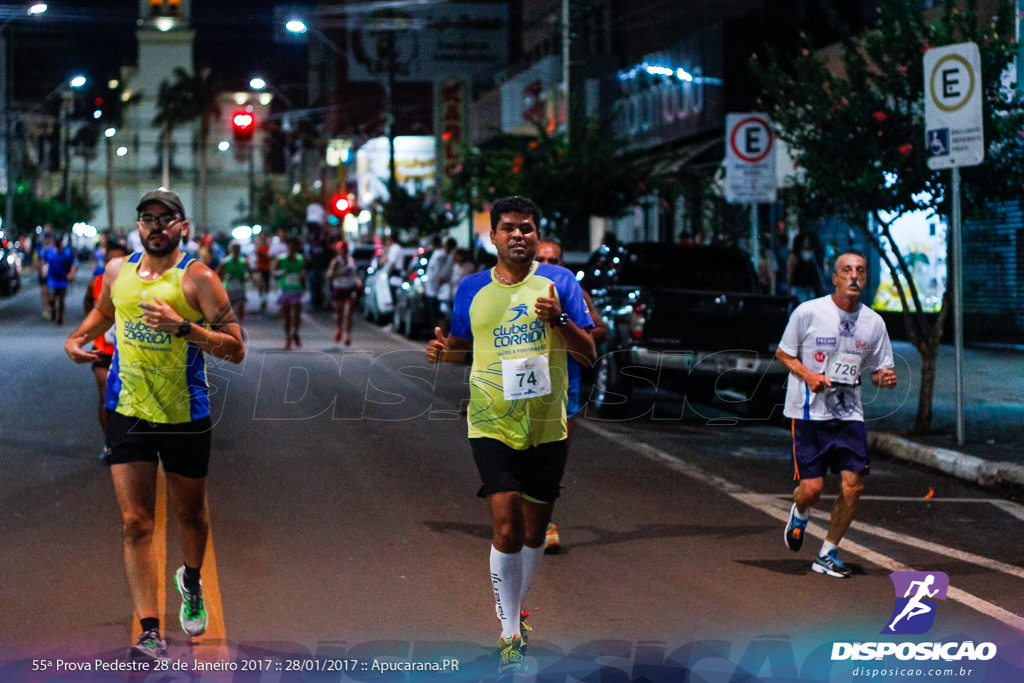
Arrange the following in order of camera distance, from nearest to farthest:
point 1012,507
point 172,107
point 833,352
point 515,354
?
point 515,354 < point 833,352 < point 1012,507 < point 172,107

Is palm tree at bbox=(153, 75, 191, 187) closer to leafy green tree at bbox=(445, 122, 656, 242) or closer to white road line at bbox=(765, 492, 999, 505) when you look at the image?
leafy green tree at bbox=(445, 122, 656, 242)

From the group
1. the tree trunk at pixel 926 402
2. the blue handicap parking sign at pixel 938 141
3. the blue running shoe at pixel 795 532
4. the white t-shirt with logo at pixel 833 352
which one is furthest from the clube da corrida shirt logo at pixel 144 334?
the tree trunk at pixel 926 402

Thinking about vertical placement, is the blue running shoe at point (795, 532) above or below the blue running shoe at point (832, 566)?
above

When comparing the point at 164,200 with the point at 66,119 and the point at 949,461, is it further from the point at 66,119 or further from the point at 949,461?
the point at 66,119

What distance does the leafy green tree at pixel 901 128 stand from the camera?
12.8 m

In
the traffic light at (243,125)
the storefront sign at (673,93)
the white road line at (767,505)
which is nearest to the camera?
the white road line at (767,505)

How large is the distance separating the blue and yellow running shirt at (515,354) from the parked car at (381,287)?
22362 mm

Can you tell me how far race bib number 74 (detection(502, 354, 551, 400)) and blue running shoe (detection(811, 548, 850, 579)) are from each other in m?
2.70

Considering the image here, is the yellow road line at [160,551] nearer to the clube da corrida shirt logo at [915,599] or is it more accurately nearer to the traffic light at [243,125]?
the clube da corrida shirt logo at [915,599]

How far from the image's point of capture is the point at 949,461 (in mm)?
11586

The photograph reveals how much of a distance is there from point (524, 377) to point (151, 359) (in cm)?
160

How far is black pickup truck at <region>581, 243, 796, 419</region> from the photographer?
569 inches

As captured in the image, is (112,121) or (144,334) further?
(112,121)

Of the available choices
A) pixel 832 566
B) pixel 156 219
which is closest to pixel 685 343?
pixel 832 566
